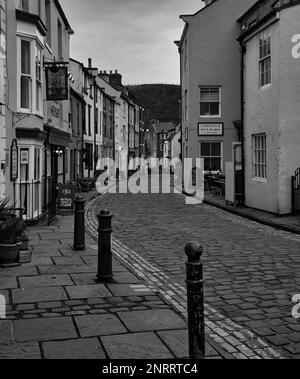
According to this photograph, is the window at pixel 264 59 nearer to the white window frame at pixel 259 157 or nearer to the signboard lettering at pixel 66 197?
the white window frame at pixel 259 157

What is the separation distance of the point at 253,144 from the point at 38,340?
13.9 m

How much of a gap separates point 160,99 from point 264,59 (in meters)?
108

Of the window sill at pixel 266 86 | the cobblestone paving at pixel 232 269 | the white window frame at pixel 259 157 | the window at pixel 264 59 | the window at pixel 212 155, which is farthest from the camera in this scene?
the window at pixel 212 155

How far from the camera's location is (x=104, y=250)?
24.1 feet

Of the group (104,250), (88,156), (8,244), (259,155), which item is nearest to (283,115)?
(259,155)

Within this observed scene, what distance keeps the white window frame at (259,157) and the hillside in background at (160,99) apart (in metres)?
105

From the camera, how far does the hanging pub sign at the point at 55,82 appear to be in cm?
1634

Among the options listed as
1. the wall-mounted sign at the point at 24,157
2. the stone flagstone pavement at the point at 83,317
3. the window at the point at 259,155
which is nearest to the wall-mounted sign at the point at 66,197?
the wall-mounted sign at the point at 24,157

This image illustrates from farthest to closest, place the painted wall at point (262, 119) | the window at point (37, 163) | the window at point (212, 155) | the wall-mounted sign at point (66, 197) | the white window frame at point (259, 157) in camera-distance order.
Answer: the window at point (212, 155) < the white window frame at point (259, 157) < the wall-mounted sign at point (66, 197) < the painted wall at point (262, 119) < the window at point (37, 163)

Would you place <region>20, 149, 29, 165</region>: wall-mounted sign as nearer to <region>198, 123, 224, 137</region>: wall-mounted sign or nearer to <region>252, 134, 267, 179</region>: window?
<region>252, 134, 267, 179</region>: window

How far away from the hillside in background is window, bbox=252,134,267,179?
104562mm

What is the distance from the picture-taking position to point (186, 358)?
4438 mm

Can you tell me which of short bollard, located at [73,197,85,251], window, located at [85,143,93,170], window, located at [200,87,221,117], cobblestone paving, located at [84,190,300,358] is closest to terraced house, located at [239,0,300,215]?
cobblestone paving, located at [84,190,300,358]
